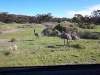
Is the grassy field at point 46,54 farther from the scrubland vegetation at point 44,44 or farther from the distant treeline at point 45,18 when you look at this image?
the distant treeline at point 45,18

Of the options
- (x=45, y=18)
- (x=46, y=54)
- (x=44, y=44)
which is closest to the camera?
(x=46, y=54)

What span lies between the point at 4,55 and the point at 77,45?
3490 mm

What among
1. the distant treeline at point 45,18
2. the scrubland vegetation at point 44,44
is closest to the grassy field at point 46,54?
the scrubland vegetation at point 44,44

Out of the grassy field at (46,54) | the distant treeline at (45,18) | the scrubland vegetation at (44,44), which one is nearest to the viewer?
the grassy field at (46,54)

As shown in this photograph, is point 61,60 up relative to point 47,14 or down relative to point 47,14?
down

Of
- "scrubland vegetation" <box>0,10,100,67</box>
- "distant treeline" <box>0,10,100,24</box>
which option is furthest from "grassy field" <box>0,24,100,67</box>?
"distant treeline" <box>0,10,100,24</box>

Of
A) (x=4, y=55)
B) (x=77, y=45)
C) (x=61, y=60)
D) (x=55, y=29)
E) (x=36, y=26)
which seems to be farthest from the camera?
(x=36, y=26)

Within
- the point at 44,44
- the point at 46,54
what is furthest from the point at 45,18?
the point at 46,54

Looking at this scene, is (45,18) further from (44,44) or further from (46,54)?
(46,54)

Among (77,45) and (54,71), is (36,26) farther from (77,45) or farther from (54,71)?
(54,71)

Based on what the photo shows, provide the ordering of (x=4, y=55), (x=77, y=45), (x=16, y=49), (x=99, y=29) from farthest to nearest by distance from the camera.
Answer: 1. (x=99, y=29)
2. (x=77, y=45)
3. (x=16, y=49)
4. (x=4, y=55)

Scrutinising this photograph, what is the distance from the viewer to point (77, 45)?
406 inches

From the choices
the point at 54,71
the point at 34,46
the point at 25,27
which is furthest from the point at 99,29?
the point at 54,71

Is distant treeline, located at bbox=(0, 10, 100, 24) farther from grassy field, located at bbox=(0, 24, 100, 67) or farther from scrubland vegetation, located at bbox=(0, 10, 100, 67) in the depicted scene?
grassy field, located at bbox=(0, 24, 100, 67)
